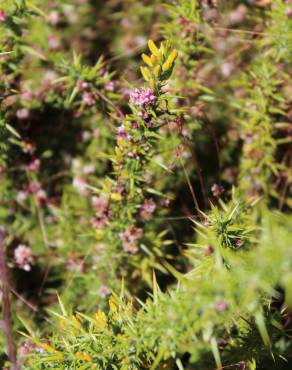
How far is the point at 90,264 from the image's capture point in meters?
2.01

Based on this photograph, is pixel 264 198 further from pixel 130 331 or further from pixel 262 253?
pixel 262 253

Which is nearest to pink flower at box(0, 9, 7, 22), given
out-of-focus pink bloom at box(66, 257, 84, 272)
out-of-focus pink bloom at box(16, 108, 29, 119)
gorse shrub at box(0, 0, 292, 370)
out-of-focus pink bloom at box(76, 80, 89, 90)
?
gorse shrub at box(0, 0, 292, 370)

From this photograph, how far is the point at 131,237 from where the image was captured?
171 centimetres

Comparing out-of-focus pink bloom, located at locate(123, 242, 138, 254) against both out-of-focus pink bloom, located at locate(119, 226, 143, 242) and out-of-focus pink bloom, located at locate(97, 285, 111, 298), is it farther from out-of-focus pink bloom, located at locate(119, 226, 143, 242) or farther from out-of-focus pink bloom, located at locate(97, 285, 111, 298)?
out-of-focus pink bloom, located at locate(97, 285, 111, 298)

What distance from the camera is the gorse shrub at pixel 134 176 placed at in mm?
1301

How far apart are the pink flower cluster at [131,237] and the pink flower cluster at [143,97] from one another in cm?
52

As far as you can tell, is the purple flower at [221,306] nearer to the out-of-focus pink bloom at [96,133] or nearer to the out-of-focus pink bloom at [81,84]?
the out-of-focus pink bloom at [81,84]

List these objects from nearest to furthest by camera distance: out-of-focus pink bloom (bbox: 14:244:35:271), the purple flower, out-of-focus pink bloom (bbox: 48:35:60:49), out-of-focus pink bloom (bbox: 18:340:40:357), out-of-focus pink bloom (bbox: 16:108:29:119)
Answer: the purple flower → out-of-focus pink bloom (bbox: 18:340:40:357) → out-of-focus pink bloom (bbox: 14:244:35:271) → out-of-focus pink bloom (bbox: 16:108:29:119) → out-of-focus pink bloom (bbox: 48:35:60:49)

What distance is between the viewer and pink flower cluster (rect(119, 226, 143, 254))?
5.61 ft

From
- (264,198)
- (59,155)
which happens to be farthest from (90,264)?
(264,198)

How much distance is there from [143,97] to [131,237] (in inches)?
22.4

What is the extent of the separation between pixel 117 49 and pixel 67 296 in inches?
50.9

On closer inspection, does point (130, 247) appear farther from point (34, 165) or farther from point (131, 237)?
point (34, 165)

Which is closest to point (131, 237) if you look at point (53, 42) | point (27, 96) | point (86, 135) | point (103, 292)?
point (103, 292)
